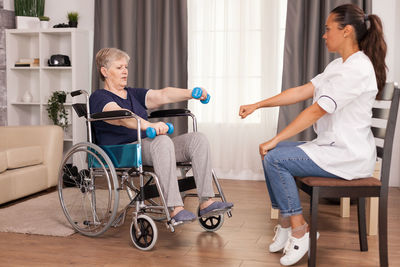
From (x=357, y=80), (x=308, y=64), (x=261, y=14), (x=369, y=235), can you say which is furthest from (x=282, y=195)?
(x=261, y=14)

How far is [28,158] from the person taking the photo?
370 centimetres

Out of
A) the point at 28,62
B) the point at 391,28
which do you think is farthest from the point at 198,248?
the point at 28,62

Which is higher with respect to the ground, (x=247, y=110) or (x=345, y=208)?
(x=247, y=110)

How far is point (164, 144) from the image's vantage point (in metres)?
2.50

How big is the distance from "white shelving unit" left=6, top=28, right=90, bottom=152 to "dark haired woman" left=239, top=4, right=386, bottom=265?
9.29 feet

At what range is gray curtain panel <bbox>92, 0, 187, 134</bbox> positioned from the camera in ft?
14.8

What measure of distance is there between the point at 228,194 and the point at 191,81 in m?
1.17

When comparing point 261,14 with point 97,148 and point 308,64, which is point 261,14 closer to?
point 308,64

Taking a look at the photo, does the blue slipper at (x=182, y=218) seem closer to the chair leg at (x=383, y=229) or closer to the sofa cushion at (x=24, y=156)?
the chair leg at (x=383, y=229)

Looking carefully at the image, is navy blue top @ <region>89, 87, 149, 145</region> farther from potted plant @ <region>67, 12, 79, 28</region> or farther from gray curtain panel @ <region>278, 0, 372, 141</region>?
potted plant @ <region>67, 12, 79, 28</region>

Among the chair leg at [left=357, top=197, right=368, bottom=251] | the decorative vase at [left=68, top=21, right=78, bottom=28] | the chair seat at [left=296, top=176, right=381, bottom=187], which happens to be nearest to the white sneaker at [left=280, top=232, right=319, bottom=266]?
the chair seat at [left=296, top=176, right=381, bottom=187]

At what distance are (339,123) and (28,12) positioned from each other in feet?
11.8

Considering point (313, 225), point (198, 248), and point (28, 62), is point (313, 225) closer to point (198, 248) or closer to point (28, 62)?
point (198, 248)

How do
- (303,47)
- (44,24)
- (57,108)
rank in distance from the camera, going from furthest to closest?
1. (44,24)
2. (57,108)
3. (303,47)
